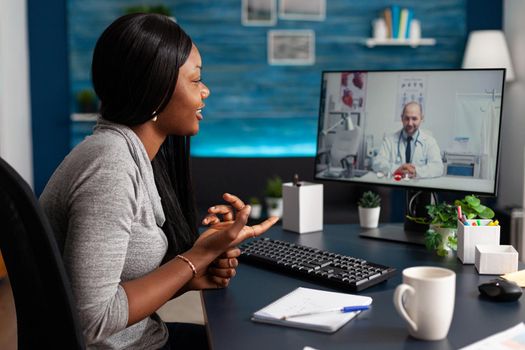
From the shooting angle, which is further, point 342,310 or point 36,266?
point 342,310

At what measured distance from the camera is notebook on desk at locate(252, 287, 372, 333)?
113 cm

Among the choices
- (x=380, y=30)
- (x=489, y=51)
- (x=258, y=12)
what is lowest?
(x=489, y=51)

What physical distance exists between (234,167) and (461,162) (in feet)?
9.23

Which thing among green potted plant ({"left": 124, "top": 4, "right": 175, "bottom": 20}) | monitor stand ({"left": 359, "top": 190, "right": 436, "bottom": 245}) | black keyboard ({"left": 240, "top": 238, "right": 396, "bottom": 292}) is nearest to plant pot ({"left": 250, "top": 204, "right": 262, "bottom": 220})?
green potted plant ({"left": 124, "top": 4, "right": 175, "bottom": 20})

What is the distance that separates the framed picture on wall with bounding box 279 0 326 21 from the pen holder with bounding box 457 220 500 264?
139 inches

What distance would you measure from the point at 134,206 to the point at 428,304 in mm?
526

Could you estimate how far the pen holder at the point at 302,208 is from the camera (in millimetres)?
1928

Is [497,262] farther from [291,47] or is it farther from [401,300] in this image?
[291,47]

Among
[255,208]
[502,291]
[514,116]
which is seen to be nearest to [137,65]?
[502,291]

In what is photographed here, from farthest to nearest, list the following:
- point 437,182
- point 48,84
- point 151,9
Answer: point 48,84
point 151,9
point 437,182

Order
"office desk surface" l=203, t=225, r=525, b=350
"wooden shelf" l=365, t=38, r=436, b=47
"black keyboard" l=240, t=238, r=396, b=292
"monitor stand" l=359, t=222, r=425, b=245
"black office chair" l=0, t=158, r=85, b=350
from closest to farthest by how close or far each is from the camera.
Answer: "black office chair" l=0, t=158, r=85, b=350
"office desk surface" l=203, t=225, r=525, b=350
"black keyboard" l=240, t=238, r=396, b=292
"monitor stand" l=359, t=222, r=425, b=245
"wooden shelf" l=365, t=38, r=436, b=47

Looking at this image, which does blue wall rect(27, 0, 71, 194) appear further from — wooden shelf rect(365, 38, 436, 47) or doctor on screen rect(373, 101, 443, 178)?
doctor on screen rect(373, 101, 443, 178)

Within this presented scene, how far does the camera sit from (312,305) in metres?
1.22

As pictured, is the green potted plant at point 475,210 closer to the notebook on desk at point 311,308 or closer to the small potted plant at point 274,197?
the notebook on desk at point 311,308
